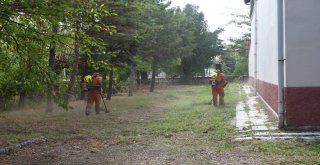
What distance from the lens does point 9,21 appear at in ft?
27.3

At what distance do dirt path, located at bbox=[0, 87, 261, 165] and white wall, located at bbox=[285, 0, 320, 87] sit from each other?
2.84 m

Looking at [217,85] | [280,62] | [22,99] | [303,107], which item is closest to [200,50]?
[22,99]

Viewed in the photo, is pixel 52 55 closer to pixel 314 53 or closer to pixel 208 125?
pixel 208 125

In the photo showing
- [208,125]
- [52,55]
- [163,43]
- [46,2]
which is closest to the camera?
[46,2]

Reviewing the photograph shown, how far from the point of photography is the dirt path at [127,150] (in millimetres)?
8367

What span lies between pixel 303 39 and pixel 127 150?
4.90m

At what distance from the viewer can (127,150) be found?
9531 millimetres

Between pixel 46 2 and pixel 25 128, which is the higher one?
pixel 46 2

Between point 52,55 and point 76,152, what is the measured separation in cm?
876

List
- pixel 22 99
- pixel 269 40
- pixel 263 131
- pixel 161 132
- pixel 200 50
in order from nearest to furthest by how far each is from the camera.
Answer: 1. pixel 263 131
2. pixel 161 132
3. pixel 269 40
4. pixel 22 99
5. pixel 200 50

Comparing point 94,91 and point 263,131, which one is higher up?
point 94,91

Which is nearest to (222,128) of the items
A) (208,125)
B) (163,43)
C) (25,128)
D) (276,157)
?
(208,125)

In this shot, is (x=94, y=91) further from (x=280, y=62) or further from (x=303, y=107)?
(x=303, y=107)

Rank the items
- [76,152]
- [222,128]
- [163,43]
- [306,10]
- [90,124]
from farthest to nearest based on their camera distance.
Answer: [163,43]
[90,124]
[222,128]
[306,10]
[76,152]
